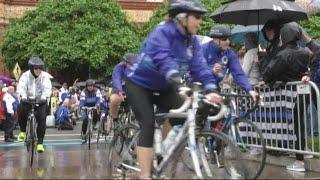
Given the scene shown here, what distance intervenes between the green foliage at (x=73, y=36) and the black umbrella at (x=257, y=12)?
2598cm

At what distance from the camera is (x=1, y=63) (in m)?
42.9

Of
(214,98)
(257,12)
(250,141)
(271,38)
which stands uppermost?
(257,12)

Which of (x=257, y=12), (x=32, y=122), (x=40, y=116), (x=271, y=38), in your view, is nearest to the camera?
(x=271, y=38)

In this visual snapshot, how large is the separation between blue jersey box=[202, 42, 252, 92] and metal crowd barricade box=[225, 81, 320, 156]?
0.77 meters

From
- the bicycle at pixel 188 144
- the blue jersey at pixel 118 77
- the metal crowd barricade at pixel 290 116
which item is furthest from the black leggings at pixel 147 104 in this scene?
the blue jersey at pixel 118 77

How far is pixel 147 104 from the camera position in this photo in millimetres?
6352

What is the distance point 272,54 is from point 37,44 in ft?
98.2

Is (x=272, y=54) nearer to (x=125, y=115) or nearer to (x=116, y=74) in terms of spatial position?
(x=116, y=74)

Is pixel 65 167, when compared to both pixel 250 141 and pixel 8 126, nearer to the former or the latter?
pixel 250 141

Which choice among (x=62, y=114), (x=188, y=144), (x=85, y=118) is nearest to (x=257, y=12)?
(x=188, y=144)

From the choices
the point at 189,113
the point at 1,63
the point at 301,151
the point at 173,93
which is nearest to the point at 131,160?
the point at 173,93

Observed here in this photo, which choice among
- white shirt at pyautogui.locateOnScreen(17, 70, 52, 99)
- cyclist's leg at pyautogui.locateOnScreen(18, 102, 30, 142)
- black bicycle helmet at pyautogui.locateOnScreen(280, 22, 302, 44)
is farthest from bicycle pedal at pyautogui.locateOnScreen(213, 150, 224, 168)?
cyclist's leg at pyautogui.locateOnScreen(18, 102, 30, 142)

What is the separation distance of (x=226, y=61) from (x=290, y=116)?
1239 millimetres

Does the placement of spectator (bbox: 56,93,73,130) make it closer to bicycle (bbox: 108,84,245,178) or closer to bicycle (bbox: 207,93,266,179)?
bicycle (bbox: 207,93,266,179)
